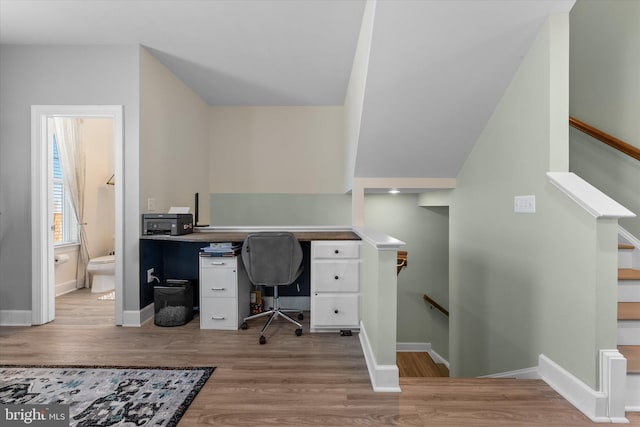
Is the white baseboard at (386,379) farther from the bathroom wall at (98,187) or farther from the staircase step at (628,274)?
the bathroom wall at (98,187)

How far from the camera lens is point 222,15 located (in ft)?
8.17

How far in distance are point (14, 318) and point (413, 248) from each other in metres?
4.72

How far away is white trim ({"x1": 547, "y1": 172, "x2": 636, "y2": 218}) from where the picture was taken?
62.3 inches

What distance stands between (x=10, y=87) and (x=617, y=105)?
5.48 meters

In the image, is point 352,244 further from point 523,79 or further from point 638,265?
point 638,265

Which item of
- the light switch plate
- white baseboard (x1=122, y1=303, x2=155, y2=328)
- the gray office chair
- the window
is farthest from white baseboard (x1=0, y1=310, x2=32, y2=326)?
the light switch plate

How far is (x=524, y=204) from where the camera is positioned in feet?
7.27

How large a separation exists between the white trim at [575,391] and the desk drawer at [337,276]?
1362 millimetres

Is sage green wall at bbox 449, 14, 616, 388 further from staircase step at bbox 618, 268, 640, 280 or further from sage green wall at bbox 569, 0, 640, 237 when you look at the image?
sage green wall at bbox 569, 0, 640, 237

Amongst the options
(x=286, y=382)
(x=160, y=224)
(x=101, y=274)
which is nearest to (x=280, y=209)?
(x=160, y=224)

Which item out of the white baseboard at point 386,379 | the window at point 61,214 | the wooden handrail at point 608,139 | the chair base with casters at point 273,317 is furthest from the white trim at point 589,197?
the window at point 61,214

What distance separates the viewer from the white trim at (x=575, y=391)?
159 cm

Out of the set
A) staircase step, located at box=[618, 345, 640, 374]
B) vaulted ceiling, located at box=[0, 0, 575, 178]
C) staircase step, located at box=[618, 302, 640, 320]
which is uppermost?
vaulted ceiling, located at box=[0, 0, 575, 178]

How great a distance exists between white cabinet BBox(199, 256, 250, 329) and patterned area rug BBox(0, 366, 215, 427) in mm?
709
